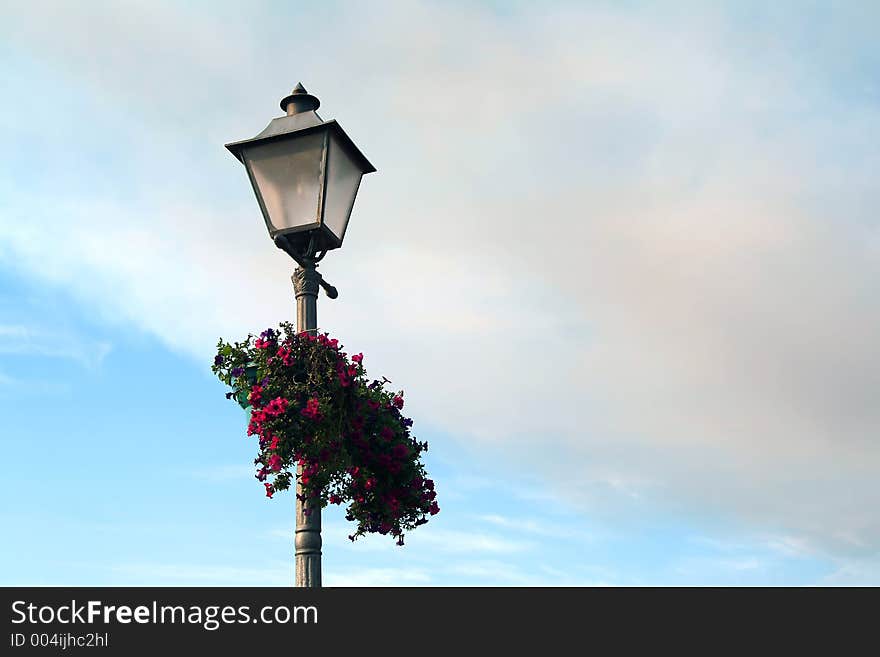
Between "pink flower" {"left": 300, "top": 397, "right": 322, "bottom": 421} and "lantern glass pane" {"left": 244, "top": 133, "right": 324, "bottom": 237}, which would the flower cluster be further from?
"lantern glass pane" {"left": 244, "top": 133, "right": 324, "bottom": 237}

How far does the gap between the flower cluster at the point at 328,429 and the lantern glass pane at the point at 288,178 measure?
869 mm

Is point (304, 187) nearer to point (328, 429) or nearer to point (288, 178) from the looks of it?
point (288, 178)

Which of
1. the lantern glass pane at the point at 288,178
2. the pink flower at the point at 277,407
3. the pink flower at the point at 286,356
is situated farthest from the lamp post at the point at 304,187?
the pink flower at the point at 277,407

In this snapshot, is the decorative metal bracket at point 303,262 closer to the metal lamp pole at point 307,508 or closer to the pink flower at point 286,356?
the metal lamp pole at point 307,508

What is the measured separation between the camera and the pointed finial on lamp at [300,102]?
9.12m

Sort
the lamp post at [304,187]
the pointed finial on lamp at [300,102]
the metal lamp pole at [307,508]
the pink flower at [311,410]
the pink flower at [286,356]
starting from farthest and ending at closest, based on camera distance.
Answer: the pointed finial on lamp at [300,102]
the lamp post at [304,187]
the pink flower at [286,356]
the pink flower at [311,410]
the metal lamp pole at [307,508]

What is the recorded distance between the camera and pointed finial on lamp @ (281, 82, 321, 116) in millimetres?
9125

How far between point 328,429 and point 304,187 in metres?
1.91

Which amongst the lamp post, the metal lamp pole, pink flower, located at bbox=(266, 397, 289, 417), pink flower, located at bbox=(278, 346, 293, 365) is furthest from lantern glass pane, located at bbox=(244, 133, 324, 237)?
pink flower, located at bbox=(266, 397, 289, 417)

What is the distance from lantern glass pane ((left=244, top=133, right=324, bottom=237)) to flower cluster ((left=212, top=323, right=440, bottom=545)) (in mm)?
869

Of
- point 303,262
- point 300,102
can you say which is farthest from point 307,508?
point 300,102

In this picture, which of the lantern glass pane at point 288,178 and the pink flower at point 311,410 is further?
the lantern glass pane at point 288,178
